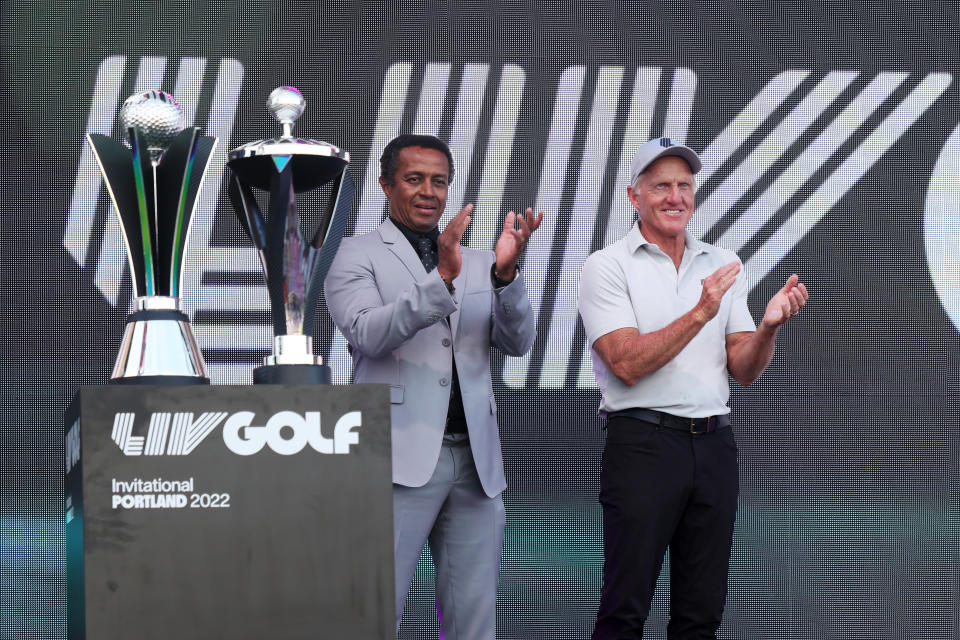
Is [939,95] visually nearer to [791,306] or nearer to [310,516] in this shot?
[791,306]

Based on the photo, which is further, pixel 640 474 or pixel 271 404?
pixel 640 474

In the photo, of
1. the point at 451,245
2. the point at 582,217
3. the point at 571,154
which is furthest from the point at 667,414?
the point at 571,154

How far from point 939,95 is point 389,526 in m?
2.69

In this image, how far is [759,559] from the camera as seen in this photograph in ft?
11.2

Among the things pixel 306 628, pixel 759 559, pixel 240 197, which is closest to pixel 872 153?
pixel 759 559

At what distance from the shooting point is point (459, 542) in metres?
2.44

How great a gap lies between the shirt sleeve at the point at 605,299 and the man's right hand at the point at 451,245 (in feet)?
1.87

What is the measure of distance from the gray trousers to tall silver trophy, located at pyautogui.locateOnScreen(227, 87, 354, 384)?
81cm

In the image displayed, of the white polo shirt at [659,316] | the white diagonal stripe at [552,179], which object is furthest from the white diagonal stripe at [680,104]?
the white polo shirt at [659,316]

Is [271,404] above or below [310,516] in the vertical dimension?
above

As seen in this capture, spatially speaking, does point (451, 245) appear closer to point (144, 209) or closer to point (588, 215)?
point (144, 209)

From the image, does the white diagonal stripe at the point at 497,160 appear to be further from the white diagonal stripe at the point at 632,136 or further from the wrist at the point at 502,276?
the wrist at the point at 502,276

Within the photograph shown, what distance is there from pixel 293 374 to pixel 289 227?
218 millimetres

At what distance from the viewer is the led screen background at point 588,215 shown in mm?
3346
